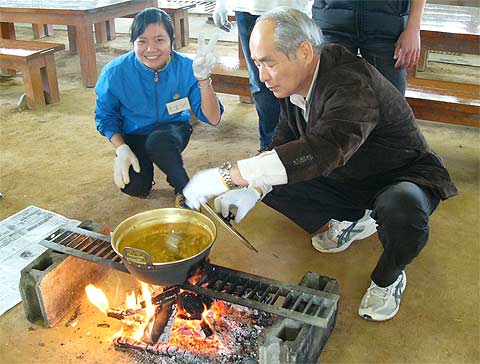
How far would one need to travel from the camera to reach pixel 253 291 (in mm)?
1513

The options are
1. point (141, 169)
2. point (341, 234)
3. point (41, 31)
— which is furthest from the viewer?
point (41, 31)

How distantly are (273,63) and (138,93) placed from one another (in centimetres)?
92

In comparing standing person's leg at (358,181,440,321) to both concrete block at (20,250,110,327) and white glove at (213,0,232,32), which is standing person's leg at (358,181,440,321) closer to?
concrete block at (20,250,110,327)

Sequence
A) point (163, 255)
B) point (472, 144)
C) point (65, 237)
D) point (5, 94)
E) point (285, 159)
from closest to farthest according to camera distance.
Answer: point (285, 159), point (163, 255), point (65, 237), point (472, 144), point (5, 94)

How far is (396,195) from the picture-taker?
158 cm

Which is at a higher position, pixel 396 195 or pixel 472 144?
pixel 396 195

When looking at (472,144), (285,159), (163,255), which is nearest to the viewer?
(285,159)

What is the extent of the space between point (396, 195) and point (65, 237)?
1.06m

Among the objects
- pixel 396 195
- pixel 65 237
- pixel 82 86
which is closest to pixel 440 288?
pixel 396 195

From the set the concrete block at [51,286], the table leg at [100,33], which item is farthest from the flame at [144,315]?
the table leg at [100,33]

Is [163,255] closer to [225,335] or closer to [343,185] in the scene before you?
[225,335]

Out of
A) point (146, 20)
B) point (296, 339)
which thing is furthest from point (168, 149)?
point (296, 339)

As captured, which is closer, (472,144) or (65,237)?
(65,237)

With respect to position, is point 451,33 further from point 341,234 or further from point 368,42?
point 341,234
